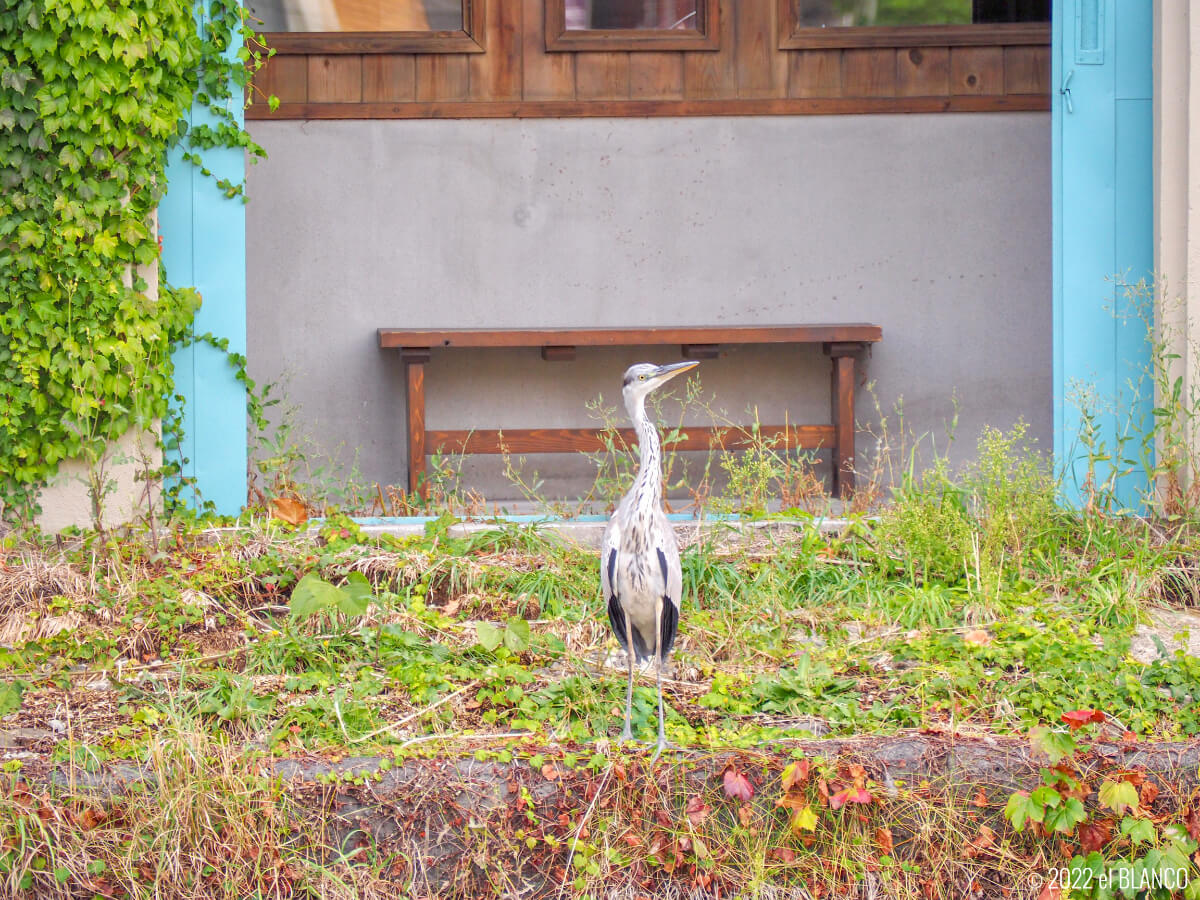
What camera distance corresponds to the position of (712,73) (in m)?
6.72

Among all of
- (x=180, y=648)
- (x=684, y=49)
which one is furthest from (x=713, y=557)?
(x=684, y=49)

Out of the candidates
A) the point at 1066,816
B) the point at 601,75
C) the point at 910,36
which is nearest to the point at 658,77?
the point at 601,75

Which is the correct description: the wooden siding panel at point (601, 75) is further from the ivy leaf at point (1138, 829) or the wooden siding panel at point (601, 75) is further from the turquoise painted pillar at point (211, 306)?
the ivy leaf at point (1138, 829)

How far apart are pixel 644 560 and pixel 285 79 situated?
436cm

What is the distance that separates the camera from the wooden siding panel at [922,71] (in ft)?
22.0

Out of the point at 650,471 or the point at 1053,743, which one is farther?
the point at 650,471

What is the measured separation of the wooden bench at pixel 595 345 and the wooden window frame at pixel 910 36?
1.54 meters

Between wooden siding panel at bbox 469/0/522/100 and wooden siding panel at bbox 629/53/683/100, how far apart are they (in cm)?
63

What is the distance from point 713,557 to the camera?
186 inches

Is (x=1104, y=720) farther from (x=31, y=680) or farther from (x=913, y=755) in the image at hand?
(x=31, y=680)

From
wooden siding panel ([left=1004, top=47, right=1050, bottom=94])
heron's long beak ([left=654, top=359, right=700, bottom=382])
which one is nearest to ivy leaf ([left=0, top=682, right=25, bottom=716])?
heron's long beak ([left=654, top=359, right=700, bottom=382])

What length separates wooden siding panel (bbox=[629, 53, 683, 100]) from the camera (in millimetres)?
6699

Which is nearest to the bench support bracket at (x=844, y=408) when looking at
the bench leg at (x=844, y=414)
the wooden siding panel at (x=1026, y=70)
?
the bench leg at (x=844, y=414)

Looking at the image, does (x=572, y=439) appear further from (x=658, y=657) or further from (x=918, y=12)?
(x=658, y=657)
